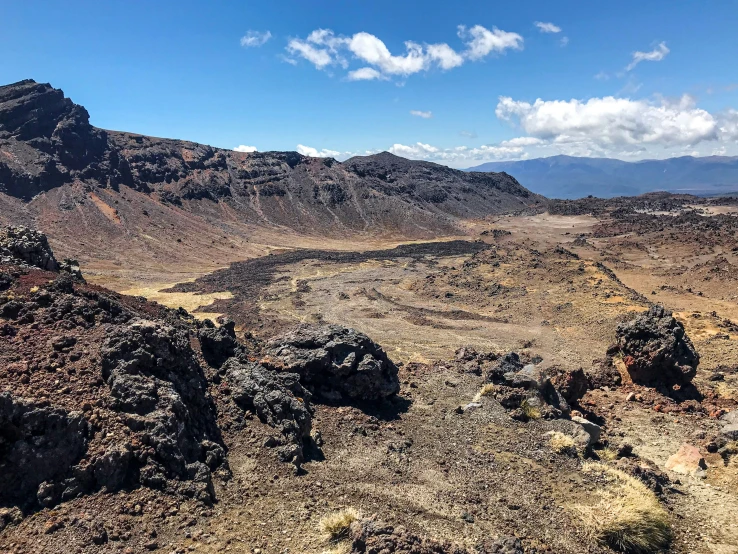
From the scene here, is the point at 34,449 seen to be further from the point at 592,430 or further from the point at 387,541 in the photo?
the point at 592,430

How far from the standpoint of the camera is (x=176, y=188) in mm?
107500

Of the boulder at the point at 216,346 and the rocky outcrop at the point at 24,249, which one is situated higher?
the rocky outcrop at the point at 24,249

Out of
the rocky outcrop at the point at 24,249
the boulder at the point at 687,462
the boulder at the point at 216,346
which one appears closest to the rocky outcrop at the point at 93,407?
the boulder at the point at 216,346

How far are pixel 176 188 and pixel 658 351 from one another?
10765cm

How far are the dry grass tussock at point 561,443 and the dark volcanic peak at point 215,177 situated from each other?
94.2 meters

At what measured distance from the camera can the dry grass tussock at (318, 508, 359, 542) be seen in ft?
29.9

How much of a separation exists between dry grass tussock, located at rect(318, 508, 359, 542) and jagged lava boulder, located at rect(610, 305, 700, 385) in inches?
699

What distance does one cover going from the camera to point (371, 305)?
44156 mm

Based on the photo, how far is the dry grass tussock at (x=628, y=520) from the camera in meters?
9.72

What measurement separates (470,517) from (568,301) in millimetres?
32504

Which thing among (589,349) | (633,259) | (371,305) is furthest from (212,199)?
(589,349)

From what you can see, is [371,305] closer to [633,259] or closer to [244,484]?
[244,484]

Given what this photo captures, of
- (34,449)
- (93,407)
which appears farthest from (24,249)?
(34,449)

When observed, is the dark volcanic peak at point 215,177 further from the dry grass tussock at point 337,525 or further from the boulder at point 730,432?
the dry grass tussock at point 337,525
